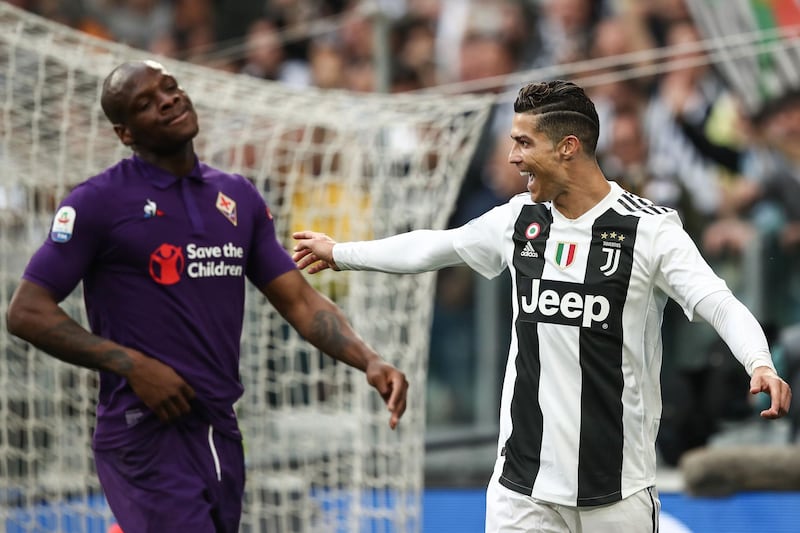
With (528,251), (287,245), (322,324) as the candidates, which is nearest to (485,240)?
(528,251)

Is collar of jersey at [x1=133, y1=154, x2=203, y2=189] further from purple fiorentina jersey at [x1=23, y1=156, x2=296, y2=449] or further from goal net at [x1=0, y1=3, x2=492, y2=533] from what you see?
goal net at [x1=0, y1=3, x2=492, y2=533]

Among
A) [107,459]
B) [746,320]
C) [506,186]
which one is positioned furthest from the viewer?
[506,186]

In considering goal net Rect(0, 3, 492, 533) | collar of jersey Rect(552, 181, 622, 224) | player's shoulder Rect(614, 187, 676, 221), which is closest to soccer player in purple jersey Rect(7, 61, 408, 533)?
collar of jersey Rect(552, 181, 622, 224)

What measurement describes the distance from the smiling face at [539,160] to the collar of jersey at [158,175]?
991 mm

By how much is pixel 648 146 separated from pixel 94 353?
4770 mm

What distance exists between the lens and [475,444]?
8.09 meters

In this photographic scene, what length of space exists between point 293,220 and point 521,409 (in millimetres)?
3414

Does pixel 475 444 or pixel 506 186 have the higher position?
pixel 506 186

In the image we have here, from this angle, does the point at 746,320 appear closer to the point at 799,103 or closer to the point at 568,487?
the point at 568,487

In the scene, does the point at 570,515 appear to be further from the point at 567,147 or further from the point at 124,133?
the point at 124,133

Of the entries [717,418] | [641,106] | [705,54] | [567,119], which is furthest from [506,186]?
[567,119]

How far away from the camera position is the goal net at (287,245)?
5582 millimetres

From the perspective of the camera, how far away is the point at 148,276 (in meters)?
3.42

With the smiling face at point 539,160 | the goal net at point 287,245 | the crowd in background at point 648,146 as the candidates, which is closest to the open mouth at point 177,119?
the smiling face at point 539,160
